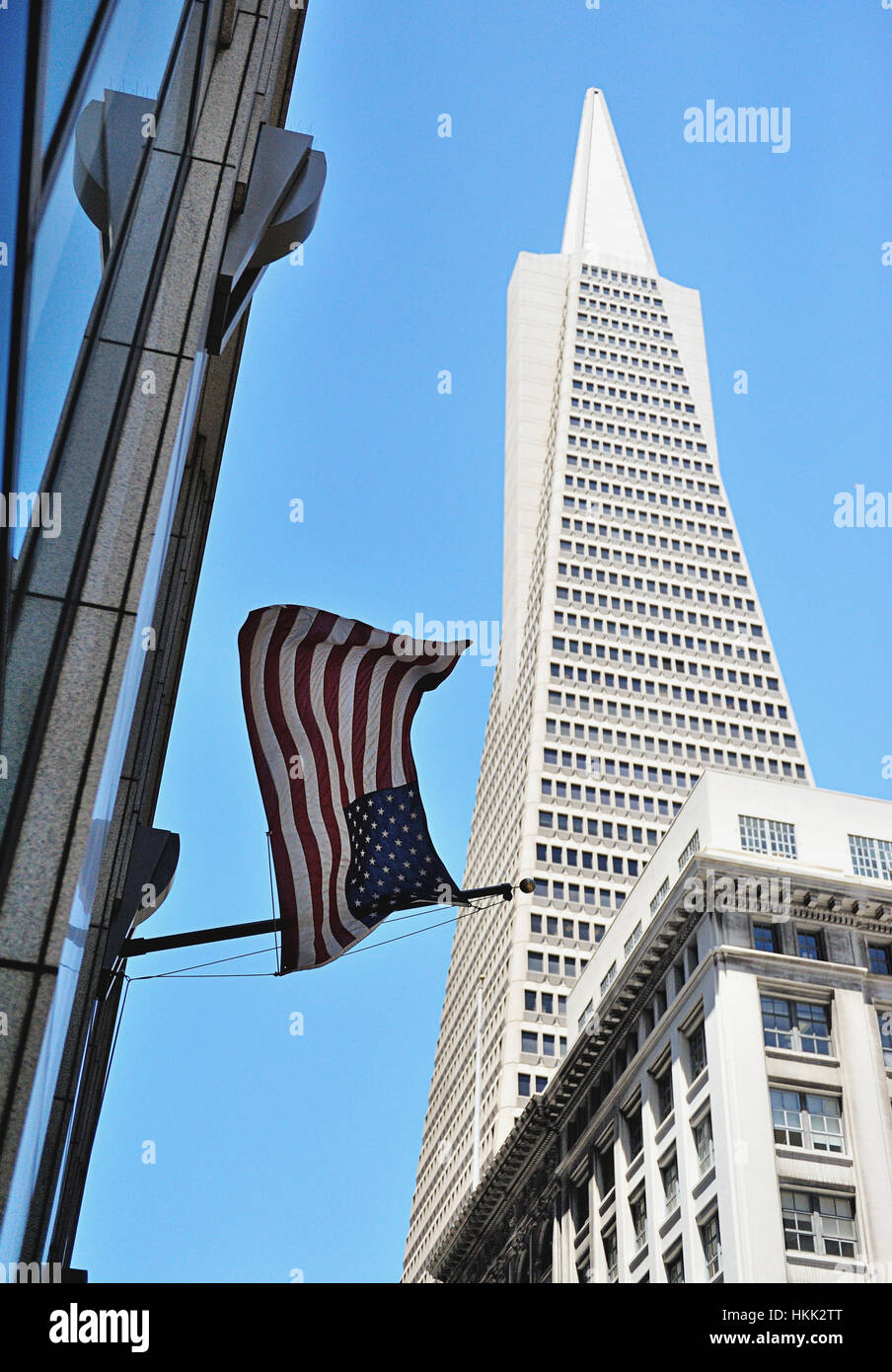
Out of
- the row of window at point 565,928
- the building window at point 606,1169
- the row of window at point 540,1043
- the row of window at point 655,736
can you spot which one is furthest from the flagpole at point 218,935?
the row of window at point 655,736

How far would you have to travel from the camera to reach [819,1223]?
42906 mm

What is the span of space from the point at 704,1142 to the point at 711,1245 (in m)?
3.55

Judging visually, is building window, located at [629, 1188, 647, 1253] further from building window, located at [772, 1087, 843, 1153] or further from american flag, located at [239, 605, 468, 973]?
american flag, located at [239, 605, 468, 973]

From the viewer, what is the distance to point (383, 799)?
12.6m

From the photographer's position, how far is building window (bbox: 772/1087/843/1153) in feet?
147

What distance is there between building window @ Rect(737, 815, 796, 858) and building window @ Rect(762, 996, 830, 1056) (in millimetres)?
6620

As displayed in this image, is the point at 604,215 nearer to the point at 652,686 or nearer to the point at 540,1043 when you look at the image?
the point at 652,686

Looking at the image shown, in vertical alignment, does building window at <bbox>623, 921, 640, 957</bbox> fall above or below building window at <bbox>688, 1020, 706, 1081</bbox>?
above

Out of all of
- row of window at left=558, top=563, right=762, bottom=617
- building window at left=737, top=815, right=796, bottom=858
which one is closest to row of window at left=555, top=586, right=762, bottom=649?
row of window at left=558, top=563, right=762, bottom=617

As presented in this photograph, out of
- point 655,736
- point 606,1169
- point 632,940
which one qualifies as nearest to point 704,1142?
point 606,1169

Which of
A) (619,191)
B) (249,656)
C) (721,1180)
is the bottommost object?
(249,656)

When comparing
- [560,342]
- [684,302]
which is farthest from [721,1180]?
[684,302]
